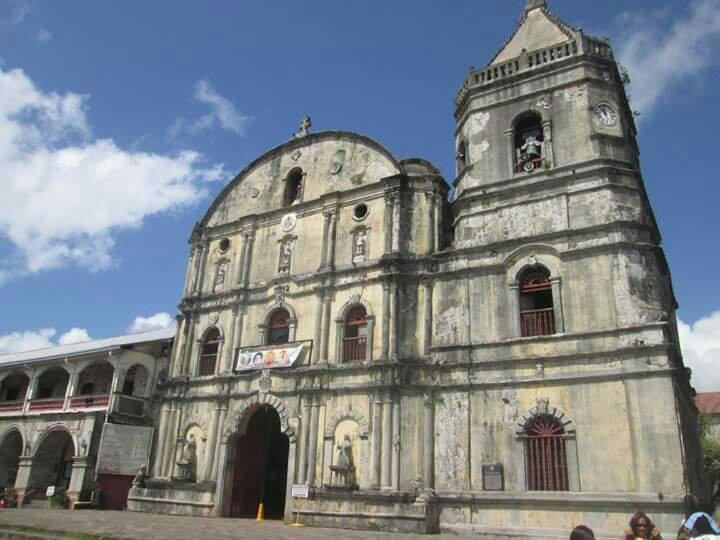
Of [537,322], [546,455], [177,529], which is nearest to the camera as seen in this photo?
[177,529]

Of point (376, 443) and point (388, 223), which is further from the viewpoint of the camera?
point (388, 223)

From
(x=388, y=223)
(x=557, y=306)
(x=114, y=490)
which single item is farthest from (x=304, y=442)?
(x=114, y=490)

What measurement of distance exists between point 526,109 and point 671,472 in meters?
11.6

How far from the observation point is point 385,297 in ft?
63.3

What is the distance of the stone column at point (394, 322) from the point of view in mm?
18406

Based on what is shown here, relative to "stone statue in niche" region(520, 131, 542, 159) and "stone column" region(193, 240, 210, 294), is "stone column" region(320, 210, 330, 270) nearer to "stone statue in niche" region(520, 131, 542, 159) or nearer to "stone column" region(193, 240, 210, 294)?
"stone column" region(193, 240, 210, 294)

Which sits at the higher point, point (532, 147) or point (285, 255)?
point (532, 147)

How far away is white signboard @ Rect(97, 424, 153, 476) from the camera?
73.9 ft

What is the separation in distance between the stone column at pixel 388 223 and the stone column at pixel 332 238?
2.19 m

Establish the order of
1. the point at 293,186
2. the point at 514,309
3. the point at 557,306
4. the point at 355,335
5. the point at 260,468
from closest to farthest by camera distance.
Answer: the point at 557,306
the point at 514,309
the point at 355,335
the point at 260,468
the point at 293,186

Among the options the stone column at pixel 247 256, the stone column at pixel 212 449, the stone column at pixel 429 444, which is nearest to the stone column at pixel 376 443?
the stone column at pixel 429 444

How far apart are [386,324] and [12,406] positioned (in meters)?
20.5

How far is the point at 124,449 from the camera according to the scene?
23.0 meters

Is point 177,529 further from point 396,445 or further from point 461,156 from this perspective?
point 461,156
